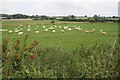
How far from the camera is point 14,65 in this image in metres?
4.23

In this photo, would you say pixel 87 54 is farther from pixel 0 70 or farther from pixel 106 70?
pixel 0 70

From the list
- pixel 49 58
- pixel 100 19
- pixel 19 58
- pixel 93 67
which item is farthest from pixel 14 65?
pixel 100 19

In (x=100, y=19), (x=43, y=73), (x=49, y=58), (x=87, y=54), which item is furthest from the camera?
(x=100, y=19)

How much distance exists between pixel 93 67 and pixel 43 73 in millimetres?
1191

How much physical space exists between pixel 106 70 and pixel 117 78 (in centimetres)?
30

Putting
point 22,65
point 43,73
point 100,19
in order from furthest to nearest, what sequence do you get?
1. point 100,19
2. point 22,65
3. point 43,73

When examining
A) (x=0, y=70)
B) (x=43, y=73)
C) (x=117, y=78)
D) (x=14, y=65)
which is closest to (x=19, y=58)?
(x=14, y=65)

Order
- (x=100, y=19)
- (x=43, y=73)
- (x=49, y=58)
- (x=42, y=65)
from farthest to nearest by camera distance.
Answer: (x=100, y=19), (x=49, y=58), (x=42, y=65), (x=43, y=73)

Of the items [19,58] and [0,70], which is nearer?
[0,70]

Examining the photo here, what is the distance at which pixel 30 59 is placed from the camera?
4520 mm

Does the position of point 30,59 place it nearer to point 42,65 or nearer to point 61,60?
point 42,65

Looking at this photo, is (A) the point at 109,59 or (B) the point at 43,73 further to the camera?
(A) the point at 109,59

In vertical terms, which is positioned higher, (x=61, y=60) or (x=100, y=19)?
(x=100, y=19)

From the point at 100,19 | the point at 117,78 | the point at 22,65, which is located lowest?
the point at 117,78
